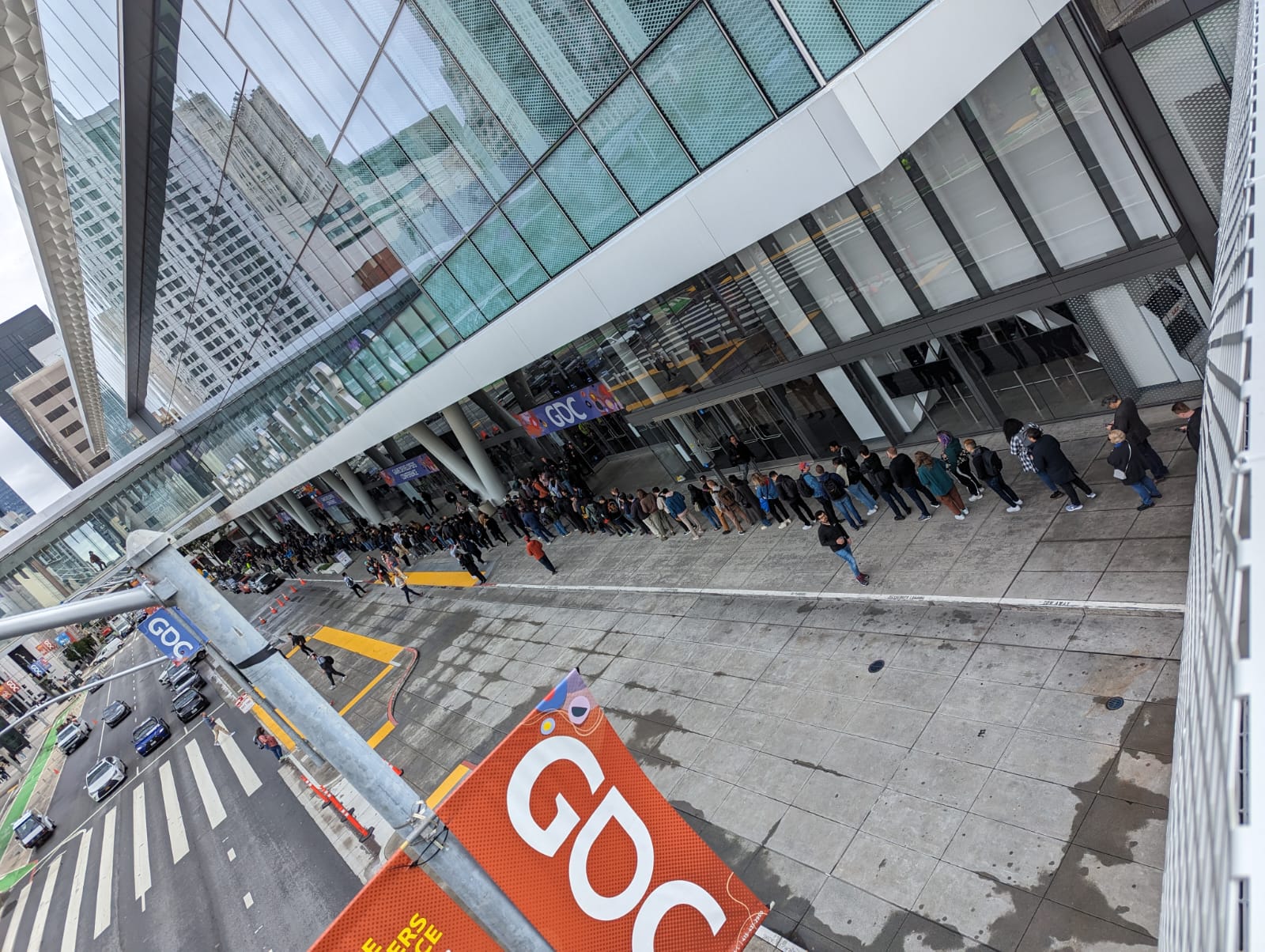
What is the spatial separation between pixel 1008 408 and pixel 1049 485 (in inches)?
156

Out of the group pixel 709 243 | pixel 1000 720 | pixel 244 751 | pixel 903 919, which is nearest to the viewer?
pixel 903 919

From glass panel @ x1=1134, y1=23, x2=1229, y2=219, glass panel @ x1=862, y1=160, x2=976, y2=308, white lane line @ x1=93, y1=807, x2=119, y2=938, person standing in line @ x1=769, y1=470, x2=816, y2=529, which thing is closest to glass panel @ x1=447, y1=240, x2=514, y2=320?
A: person standing in line @ x1=769, y1=470, x2=816, y2=529

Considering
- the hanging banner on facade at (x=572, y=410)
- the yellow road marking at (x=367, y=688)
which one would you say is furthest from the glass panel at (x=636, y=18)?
the yellow road marking at (x=367, y=688)

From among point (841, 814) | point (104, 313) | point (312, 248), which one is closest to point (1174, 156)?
point (841, 814)

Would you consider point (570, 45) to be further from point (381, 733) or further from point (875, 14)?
point (381, 733)

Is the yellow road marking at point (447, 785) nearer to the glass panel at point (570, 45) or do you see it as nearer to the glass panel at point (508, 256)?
the glass panel at point (508, 256)

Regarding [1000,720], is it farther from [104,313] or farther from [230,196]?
[104,313]

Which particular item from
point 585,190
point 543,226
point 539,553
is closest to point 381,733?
point 539,553

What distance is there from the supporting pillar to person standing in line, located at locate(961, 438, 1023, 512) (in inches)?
839

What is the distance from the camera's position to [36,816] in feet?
105

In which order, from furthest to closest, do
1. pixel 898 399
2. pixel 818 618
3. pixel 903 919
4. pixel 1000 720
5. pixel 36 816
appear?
pixel 36 816, pixel 898 399, pixel 818 618, pixel 1000 720, pixel 903 919

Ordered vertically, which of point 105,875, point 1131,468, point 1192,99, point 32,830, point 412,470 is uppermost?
point 412,470

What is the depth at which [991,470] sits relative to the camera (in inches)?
530

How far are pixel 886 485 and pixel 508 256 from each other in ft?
34.4
